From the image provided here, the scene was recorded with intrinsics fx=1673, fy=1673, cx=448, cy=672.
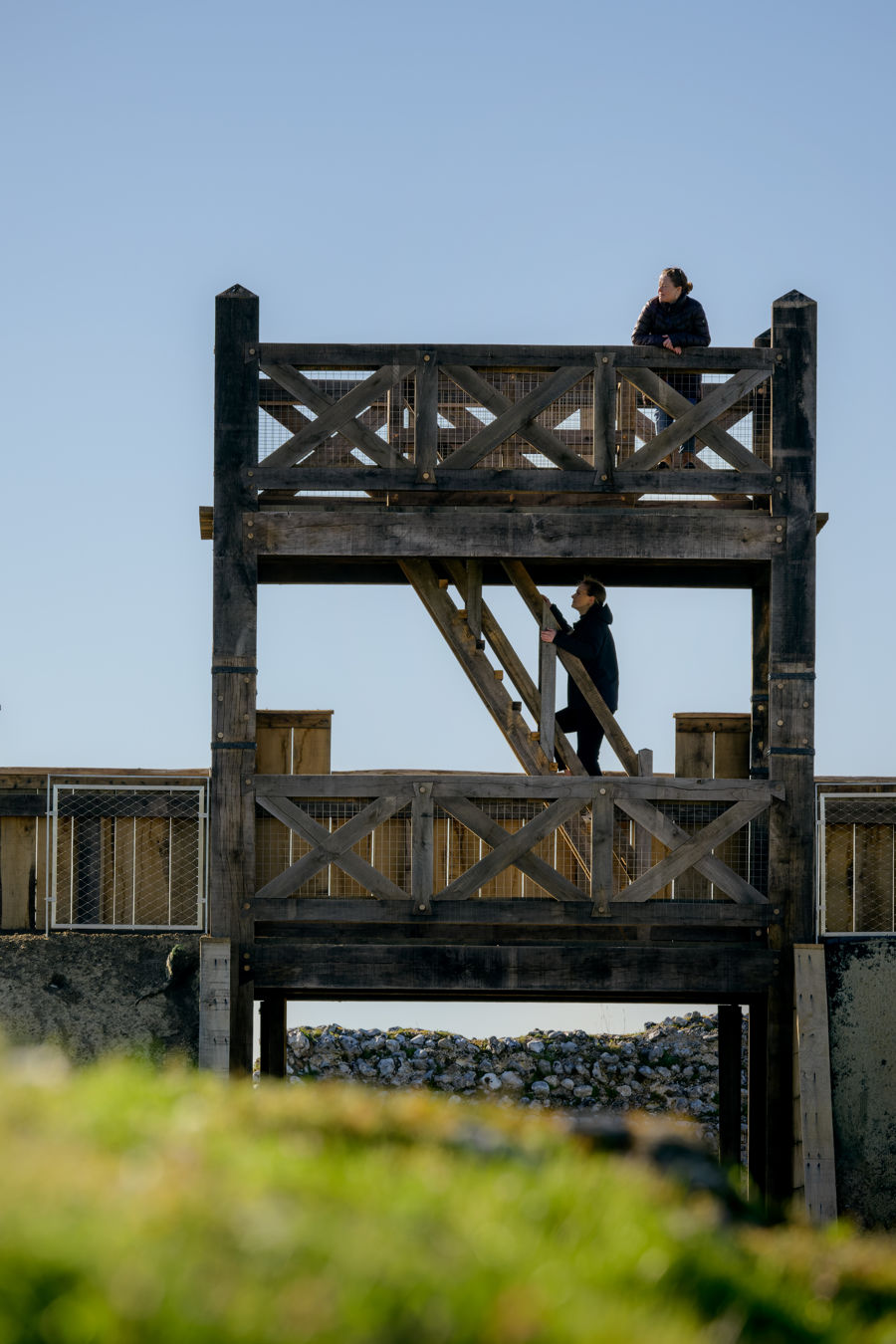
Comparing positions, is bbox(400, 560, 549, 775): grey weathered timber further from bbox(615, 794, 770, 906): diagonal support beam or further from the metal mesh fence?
bbox(615, 794, 770, 906): diagonal support beam

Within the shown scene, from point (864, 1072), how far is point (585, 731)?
3633 mm

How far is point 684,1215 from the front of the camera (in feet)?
20.5

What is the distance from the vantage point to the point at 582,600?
47.5 ft

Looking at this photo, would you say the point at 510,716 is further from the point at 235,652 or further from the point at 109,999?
the point at 109,999

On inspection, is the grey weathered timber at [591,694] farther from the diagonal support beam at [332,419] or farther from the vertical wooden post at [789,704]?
the diagonal support beam at [332,419]

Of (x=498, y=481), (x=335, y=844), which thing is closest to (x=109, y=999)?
(x=335, y=844)

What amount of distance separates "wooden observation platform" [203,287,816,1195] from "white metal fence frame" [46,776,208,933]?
17cm

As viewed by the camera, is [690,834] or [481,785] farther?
[690,834]

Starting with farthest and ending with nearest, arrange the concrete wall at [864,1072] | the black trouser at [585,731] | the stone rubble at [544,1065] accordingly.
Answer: the stone rubble at [544,1065], the black trouser at [585,731], the concrete wall at [864,1072]

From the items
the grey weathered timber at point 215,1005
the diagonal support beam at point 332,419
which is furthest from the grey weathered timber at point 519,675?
the grey weathered timber at point 215,1005

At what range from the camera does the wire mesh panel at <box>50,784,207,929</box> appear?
13.9 metres

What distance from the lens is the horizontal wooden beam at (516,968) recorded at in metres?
13.8

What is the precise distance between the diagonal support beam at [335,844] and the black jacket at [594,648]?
6.18ft

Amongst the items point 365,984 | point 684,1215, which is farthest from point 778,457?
point 684,1215
